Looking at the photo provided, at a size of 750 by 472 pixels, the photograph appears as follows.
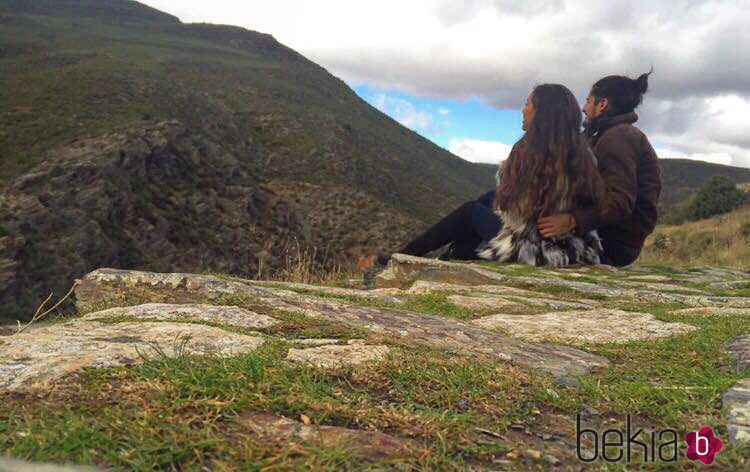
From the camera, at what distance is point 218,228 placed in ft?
39.6

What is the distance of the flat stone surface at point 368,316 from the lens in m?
1.94

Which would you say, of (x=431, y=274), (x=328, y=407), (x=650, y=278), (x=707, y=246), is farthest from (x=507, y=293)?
(x=707, y=246)

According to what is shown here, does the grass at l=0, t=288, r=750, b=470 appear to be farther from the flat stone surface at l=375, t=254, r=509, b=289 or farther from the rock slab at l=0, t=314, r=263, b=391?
the flat stone surface at l=375, t=254, r=509, b=289

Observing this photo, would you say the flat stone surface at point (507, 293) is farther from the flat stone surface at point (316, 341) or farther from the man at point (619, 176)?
the flat stone surface at point (316, 341)

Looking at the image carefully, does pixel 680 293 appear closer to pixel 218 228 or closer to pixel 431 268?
pixel 431 268

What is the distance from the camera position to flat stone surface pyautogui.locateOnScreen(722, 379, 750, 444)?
1.25 m

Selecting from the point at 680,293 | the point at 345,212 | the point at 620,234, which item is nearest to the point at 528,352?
the point at 680,293

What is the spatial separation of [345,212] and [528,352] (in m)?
18.9

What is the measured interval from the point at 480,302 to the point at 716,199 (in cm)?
2056

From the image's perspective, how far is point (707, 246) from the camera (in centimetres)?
1215

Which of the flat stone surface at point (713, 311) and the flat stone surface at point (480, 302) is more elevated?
the flat stone surface at point (713, 311)

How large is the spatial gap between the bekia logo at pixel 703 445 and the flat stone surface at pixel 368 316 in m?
0.42

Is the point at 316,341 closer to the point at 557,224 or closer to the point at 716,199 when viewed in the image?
the point at 557,224

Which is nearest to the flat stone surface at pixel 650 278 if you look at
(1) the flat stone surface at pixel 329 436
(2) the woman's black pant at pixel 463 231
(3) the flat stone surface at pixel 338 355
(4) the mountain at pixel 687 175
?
(2) the woman's black pant at pixel 463 231
